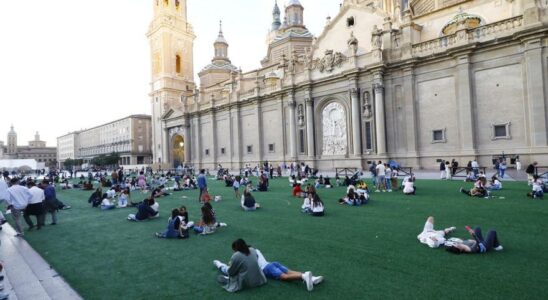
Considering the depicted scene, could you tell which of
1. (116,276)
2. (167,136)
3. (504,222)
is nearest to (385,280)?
(116,276)

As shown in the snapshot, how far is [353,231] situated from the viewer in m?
8.67

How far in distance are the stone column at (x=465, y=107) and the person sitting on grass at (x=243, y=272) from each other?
25.5m

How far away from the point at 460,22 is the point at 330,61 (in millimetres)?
12230

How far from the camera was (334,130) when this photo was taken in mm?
33938

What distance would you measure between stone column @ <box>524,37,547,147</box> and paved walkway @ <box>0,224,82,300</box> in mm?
27956

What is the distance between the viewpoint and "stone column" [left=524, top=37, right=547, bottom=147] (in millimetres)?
21922

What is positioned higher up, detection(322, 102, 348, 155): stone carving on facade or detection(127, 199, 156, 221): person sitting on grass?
detection(322, 102, 348, 155): stone carving on facade

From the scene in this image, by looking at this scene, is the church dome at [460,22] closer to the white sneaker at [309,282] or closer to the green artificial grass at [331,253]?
the green artificial grass at [331,253]

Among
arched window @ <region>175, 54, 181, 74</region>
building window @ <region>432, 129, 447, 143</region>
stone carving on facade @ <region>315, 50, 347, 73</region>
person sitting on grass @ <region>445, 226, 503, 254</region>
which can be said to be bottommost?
person sitting on grass @ <region>445, 226, 503, 254</region>

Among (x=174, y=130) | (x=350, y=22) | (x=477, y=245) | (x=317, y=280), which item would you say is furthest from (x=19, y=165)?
(x=477, y=245)

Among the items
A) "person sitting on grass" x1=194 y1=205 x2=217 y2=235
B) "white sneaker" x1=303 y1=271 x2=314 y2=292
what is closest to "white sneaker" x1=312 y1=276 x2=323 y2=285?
"white sneaker" x1=303 y1=271 x2=314 y2=292

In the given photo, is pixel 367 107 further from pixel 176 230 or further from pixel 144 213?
pixel 176 230

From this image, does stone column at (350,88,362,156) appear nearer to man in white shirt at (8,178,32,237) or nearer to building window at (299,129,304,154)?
building window at (299,129,304,154)

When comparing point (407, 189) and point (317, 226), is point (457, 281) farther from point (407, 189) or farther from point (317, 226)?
point (407, 189)
